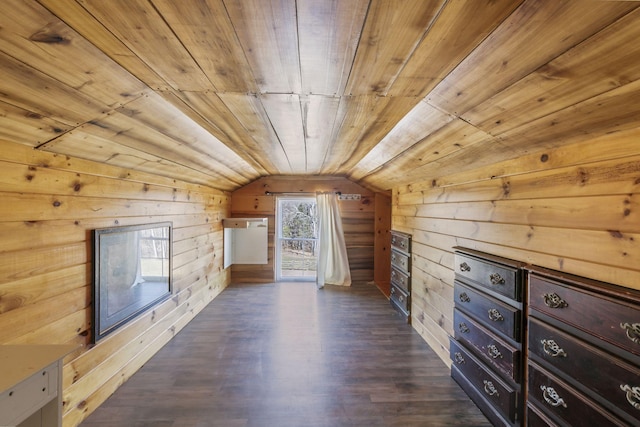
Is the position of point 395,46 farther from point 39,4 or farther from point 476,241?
point 476,241

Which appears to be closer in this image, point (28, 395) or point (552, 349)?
point (28, 395)

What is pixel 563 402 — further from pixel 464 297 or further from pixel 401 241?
pixel 401 241

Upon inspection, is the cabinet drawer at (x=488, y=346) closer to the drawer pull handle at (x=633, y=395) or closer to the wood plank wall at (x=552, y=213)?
the wood plank wall at (x=552, y=213)

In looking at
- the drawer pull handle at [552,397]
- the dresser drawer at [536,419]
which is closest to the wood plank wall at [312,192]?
the dresser drawer at [536,419]

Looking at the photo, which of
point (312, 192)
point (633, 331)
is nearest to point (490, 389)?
point (633, 331)

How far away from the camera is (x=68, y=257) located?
5.77ft

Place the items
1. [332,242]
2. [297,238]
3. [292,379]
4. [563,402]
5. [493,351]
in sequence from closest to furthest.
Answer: [563,402]
[493,351]
[292,379]
[332,242]
[297,238]

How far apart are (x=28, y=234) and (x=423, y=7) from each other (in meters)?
2.12

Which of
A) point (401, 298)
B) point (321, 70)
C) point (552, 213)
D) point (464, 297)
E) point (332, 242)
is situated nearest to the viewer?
point (321, 70)

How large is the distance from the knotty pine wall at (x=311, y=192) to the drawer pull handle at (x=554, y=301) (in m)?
3.94

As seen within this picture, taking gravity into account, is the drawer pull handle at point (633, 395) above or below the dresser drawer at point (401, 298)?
above

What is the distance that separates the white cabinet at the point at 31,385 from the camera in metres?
0.97

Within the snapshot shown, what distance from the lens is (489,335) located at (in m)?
1.93

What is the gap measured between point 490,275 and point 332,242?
3425 mm
